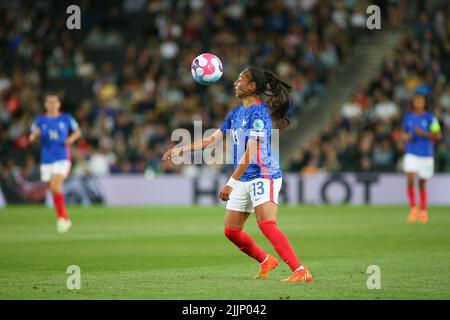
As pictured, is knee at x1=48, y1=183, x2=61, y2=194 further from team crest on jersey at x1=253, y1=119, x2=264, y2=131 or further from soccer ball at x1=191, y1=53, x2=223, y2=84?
team crest on jersey at x1=253, y1=119, x2=264, y2=131

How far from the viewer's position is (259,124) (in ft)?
32.6

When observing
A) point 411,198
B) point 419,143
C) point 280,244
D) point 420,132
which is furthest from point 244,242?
point 419,143

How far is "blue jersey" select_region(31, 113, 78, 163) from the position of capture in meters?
18.2

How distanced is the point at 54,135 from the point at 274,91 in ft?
28.8

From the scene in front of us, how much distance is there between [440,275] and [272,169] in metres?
2.29

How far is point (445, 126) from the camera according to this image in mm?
27781

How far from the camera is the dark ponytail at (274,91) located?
1017 cm

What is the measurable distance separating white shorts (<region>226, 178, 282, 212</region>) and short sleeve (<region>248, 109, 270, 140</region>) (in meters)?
0.53

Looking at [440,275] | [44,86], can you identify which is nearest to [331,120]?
[44,86]

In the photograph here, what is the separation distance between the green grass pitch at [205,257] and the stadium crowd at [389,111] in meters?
5.23

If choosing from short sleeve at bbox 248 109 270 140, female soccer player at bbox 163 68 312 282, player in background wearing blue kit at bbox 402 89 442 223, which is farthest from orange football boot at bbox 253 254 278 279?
player in background wearing blue kit at bbox 402 89 442 223

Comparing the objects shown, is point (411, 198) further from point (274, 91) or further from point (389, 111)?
point (274, 91)
